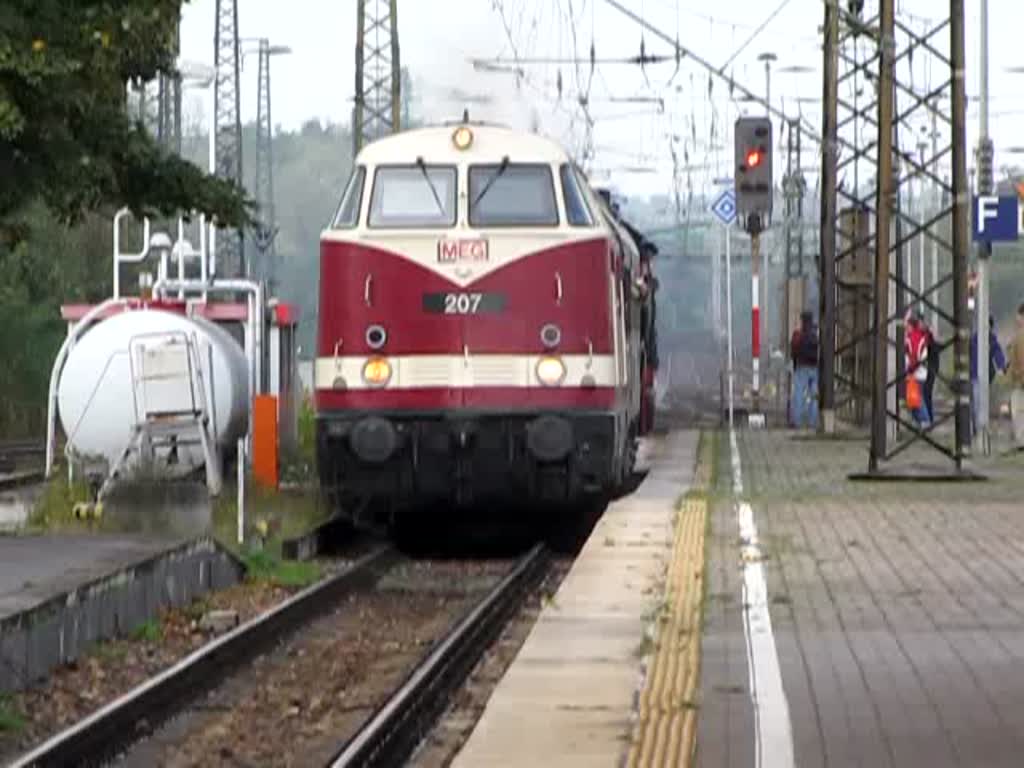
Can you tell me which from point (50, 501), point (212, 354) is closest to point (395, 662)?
point (50, 501)

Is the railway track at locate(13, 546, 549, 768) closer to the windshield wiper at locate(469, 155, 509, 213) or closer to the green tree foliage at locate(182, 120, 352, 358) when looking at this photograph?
the windshield wiper at locate(469, 155, 509, 213)

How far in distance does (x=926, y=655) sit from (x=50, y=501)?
13.7 metres

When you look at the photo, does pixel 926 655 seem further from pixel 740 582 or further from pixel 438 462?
pixel 438 462

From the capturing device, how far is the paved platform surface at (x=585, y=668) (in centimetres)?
1020

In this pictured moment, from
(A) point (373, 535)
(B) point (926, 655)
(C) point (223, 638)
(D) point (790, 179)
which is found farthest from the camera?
(D) point (790, 179)

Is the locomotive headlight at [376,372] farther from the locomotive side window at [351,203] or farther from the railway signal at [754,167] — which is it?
the railway signal at [754,167]

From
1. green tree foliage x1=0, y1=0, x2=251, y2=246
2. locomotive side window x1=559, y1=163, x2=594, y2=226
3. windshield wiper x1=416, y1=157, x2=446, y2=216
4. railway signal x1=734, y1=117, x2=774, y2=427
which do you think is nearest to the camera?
green tree foliage x1=0, y1=0, x2=251, y2=246

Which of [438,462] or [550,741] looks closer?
[550,741]

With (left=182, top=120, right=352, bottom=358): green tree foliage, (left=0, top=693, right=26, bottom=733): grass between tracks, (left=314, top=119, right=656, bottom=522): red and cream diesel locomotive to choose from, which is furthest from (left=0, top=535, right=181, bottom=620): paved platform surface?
(left=182, top=120, right=352, bottom=358): green tree foliage

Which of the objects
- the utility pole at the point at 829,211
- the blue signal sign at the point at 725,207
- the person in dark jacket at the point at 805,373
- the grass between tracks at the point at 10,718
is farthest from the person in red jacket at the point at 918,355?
the grass between tracks at the point at 10,718

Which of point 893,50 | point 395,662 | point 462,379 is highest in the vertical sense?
point 893,50

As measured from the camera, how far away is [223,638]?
15.7 m

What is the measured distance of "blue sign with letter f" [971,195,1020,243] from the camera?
30812 mm

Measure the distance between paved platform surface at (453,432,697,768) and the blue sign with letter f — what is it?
11.2 meters
